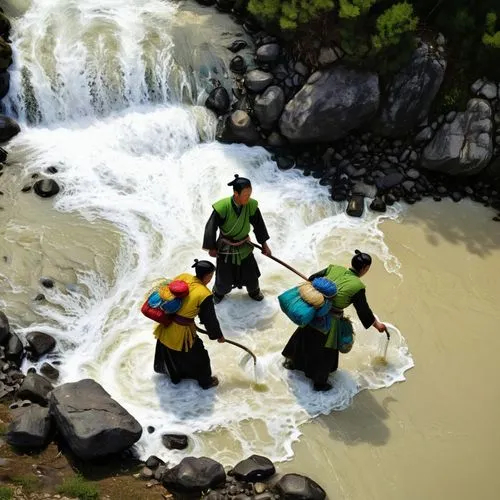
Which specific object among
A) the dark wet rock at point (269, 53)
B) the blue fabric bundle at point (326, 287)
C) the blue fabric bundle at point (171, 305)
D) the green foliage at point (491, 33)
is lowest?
the blue fabric bundle at point (171, 305)

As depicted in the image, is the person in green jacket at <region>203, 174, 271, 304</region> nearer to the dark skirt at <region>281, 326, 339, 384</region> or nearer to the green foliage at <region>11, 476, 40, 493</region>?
the dark skirt at <region>281, 326, 339, 384</region>

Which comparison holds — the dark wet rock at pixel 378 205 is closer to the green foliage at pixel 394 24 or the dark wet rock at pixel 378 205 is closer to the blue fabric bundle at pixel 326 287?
the green foliage at pixel 394 24

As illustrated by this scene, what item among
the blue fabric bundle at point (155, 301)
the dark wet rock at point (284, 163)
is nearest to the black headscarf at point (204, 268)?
the blue fabric bundle at point (155, 301)

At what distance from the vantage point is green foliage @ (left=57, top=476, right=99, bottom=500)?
5410 mm

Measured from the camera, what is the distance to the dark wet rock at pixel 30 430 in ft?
19.1

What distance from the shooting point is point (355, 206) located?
32.2ft

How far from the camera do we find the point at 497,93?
10.3 metres

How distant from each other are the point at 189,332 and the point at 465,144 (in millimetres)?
6428

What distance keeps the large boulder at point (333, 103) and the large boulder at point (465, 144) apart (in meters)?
1.31

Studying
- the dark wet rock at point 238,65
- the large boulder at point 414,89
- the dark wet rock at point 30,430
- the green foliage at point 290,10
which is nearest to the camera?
the dark wet rock at point 30,430

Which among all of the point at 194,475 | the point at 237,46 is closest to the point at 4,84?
the point at 237,46

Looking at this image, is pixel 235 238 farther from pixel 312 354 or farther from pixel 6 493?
pixel 6 493

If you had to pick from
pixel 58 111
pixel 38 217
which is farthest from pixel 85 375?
pixel 58 111

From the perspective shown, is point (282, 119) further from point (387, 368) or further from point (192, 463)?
point (192, 463)
